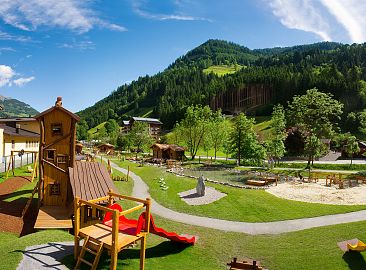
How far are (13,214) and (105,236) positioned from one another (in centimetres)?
1211

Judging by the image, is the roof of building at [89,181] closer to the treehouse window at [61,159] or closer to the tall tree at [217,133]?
the treehouse window at [61,159]

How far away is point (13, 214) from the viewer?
70.1 ft

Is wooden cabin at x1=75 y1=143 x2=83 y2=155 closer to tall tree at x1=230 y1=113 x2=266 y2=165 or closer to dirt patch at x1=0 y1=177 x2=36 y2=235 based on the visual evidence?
tall tree at x1=230 y1=113 x2=266 y2=165

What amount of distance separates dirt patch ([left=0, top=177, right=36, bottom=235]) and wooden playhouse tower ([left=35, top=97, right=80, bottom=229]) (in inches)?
63.0

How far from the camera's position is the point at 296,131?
69438 millimetres

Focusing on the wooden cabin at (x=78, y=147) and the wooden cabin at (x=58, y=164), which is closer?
the wooden cabin at (x=58, y=164)

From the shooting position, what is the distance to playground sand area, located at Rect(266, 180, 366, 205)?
2712 cm

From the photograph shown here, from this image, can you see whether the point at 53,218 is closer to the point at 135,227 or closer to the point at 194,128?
the point at 135,227

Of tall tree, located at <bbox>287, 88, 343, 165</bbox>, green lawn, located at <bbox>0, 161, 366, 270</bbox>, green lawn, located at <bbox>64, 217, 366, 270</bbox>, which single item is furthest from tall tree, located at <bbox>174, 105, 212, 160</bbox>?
green lawn, located at <bbox>64, 217, 366, 270</bbox>

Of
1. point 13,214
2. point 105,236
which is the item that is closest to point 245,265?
point 105,236

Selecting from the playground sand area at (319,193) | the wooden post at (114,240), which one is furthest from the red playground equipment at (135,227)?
the playground sand area at (319,193)

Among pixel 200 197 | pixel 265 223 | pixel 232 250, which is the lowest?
pixel 232 250

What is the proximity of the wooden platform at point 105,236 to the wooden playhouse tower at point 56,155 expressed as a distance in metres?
10.2

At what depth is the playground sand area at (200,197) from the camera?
27.1 meters
